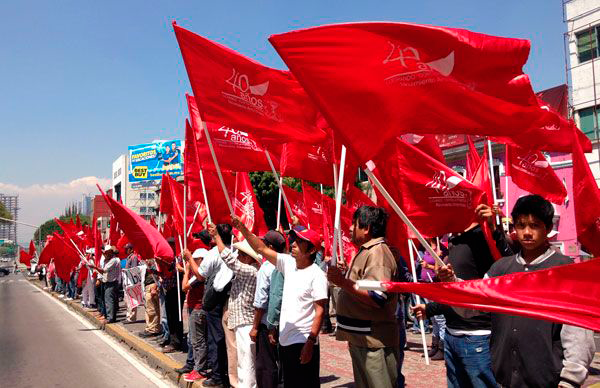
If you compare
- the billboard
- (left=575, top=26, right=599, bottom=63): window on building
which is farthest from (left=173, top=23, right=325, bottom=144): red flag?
the billboard

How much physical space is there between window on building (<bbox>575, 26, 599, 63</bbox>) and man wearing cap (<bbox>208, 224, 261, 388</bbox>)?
21147 millimetres

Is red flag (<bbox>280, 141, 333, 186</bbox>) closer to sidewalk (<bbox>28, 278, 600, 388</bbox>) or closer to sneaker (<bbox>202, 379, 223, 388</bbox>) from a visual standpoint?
sidewalk (<bbox>28, 278, 600, 388</bbox>)

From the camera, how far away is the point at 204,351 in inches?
282

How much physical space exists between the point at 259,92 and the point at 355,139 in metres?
2.34

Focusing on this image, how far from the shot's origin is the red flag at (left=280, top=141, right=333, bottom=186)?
7.03 meters

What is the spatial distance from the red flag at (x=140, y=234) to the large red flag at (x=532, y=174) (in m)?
5.22

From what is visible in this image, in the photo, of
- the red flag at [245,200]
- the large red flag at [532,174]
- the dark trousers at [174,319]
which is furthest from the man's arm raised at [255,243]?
the dark trousers at [174,319]

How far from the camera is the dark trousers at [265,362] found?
17.7ft

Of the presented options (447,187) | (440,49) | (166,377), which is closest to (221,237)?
(447,187)

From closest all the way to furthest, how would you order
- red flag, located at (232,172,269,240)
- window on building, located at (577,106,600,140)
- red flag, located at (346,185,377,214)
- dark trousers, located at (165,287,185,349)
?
red flag, located at (346,185,377,214)
red flag, located at (232,172,269,240)
dark trousers, located at (165,287,185,349)
window on building, located at (577,106,600,140)

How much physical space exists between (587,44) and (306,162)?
1997cm

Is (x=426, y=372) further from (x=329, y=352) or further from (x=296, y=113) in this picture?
(x=296, y=113)

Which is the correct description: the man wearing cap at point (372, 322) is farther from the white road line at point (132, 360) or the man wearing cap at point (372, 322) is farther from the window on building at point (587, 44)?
the window on building at point (587, 44)

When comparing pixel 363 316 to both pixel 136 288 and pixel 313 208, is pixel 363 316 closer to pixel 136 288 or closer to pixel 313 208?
pixel 313 208
